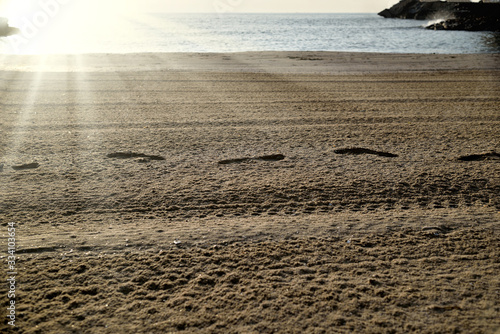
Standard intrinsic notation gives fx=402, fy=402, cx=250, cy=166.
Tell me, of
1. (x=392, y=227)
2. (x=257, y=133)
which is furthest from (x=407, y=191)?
(x=257, y=133)

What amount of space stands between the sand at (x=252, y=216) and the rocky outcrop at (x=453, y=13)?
45.7 m

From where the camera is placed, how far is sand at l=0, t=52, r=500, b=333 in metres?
2.46

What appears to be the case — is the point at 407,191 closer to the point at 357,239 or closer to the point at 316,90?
the point at 357,239

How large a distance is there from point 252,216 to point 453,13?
225ft

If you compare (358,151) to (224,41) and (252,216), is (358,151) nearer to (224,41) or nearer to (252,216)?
(252,216)

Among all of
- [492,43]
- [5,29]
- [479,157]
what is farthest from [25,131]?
[5,29]

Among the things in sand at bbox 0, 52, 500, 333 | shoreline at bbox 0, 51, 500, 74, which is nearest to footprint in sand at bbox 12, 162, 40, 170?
sand at bbox 0, 52, 500, 333

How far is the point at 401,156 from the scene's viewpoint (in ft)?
16.7

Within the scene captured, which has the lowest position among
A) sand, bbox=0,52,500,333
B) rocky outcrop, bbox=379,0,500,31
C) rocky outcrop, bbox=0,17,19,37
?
sand, bbox=0,52,500,333

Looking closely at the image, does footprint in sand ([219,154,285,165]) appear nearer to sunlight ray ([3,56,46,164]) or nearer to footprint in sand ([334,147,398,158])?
footprint in sand ([334,147,398,158])

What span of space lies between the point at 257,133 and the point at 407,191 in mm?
2518

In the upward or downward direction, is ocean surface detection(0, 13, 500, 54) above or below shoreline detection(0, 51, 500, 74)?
above

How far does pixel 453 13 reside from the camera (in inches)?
2376

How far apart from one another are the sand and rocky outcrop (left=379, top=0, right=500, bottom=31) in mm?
45745
